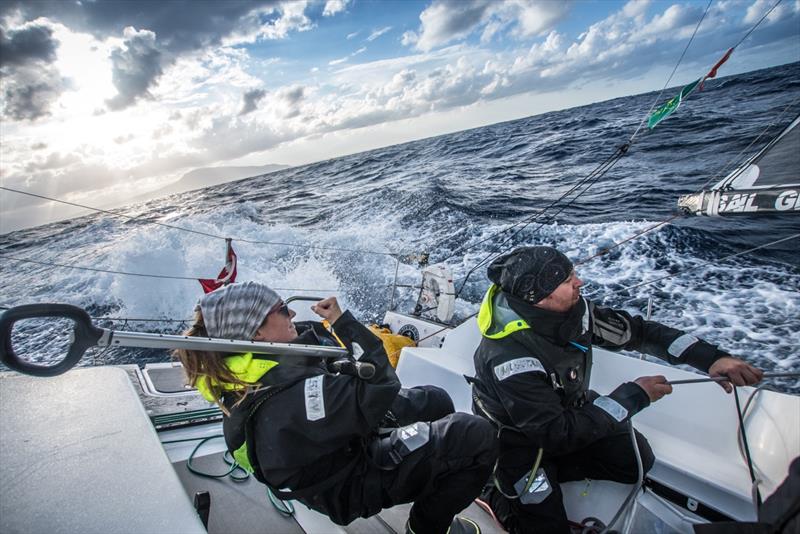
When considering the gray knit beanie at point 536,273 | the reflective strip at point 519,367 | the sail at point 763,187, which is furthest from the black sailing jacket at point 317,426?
the sail at point 763,187

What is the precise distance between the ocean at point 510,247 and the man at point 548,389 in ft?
7.14

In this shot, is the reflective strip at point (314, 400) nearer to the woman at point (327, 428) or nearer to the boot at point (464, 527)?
the woman at point (327, 428)

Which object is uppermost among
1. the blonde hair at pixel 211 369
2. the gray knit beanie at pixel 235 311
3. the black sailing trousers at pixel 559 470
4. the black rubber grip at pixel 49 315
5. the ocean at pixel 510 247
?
the black rubber grip at pixel 49 315

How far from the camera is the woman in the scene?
52.2 inches

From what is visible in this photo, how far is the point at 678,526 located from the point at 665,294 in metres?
4.15

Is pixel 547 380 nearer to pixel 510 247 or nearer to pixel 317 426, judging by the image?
pixel 317 426

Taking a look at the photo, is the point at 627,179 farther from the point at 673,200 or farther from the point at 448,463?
the point at 448,463

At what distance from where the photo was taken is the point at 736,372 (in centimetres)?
175

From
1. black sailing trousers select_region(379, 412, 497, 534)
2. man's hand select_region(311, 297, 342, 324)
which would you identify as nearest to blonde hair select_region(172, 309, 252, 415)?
man's hand select_region(311, 297, 342, 324)

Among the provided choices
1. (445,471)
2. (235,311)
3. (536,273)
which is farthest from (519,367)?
(235,311)

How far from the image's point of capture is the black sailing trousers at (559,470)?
5.77ft

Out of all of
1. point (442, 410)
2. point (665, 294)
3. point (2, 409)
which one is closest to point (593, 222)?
point (665, 294)

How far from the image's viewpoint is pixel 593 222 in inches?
294

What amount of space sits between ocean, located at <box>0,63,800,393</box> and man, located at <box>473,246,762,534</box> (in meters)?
2.18
